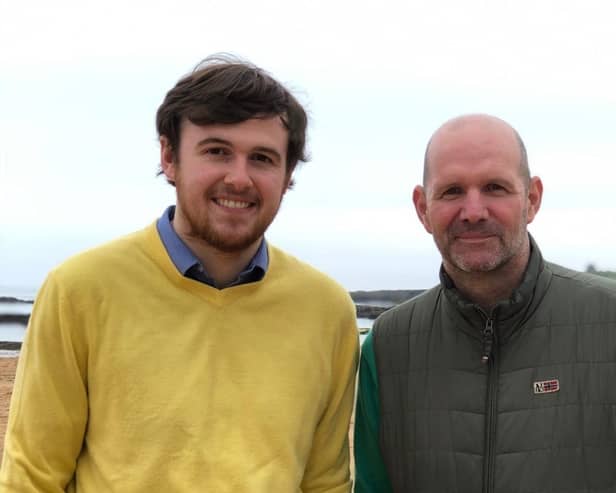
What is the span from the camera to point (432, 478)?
3016mm

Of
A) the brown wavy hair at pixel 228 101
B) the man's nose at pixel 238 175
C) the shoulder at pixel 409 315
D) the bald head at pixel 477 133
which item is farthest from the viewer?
the shoulder at pixel 409 315

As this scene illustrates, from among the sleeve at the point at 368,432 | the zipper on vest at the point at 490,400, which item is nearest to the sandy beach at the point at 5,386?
the sleeve at the point at 368,432

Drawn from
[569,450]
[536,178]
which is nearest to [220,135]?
[536,178]

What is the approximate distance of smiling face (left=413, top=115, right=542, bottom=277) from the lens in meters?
2.89

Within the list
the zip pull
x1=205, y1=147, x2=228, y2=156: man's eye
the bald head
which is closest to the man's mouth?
x1=205, y1=147, x2=228, y2=156: man's eye

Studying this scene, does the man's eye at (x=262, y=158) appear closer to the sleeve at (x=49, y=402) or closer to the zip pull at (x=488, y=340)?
the sleeve at (x=49, y=402)

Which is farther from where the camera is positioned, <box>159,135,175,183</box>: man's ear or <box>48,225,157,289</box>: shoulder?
<box>159,135,175,183</box>: man's ear

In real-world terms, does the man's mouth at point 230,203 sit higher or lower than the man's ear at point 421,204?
lower

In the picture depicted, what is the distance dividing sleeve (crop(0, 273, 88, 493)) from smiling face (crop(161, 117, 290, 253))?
1.74 feet

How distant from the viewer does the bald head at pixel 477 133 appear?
2.98m

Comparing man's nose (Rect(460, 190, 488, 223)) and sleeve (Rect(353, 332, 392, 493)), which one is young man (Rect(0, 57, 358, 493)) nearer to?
sleeve (Rect(353, 332, 392, 493))

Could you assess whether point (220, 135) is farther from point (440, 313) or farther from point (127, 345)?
point (440, 313)

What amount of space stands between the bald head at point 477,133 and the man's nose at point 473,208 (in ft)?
0.64

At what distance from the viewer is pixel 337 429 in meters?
3.20
